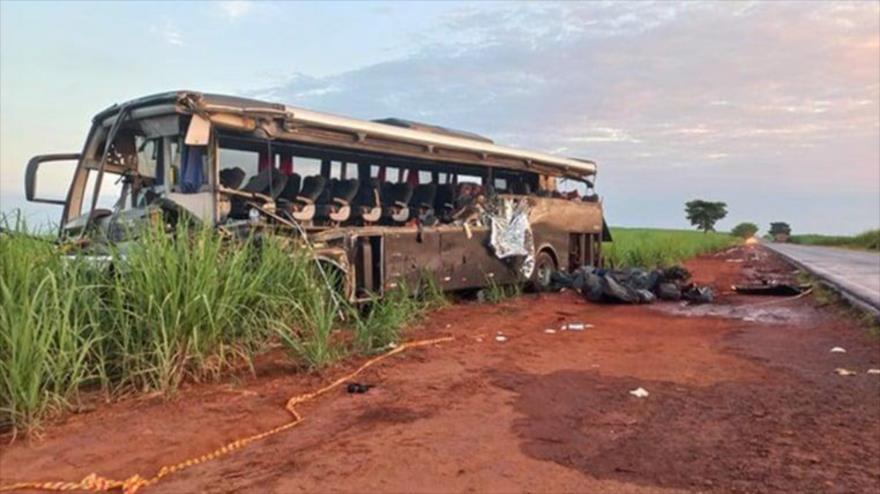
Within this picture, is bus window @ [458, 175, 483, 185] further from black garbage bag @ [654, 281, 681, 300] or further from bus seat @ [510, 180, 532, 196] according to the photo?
black garbage bag @ [654, 281, 681, 300]

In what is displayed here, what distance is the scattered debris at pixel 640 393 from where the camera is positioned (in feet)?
19.1

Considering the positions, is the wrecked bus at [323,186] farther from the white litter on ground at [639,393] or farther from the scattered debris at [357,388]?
the white litter on ground at [639,393]

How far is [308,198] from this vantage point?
375 inches

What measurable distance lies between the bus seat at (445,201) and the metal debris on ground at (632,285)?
10.4ft

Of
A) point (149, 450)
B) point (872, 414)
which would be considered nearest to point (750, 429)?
point (872, 414)

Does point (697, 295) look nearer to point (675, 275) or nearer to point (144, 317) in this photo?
point (675, 275)

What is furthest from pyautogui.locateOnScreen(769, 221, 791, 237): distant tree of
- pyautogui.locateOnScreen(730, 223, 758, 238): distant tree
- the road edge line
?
the road edge line

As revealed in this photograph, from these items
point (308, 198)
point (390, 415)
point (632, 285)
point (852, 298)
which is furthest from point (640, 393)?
point (852, 298)

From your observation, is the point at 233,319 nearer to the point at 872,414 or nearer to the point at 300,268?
the point at 300,268

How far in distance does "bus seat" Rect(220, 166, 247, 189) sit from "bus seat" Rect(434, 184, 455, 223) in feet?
14.1

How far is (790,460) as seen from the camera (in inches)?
166

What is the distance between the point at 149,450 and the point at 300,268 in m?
2.94

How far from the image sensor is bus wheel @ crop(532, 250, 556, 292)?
14.1 m

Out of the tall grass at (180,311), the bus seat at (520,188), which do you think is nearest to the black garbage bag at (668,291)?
the bus seat at (520,188)
